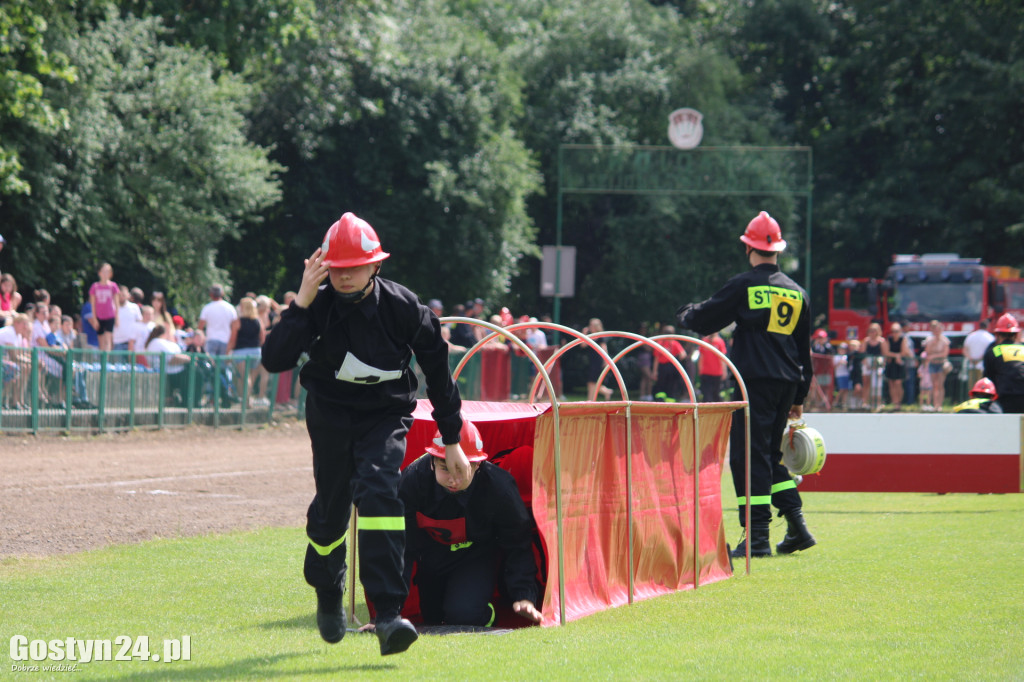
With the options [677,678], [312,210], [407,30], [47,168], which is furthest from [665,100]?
[677,678]

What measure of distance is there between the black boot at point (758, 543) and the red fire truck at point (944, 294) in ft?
82.2

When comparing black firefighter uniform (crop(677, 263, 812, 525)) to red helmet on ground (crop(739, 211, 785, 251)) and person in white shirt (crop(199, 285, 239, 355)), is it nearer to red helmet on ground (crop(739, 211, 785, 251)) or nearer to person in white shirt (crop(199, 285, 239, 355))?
red helmet on ground (crop(739, 211, 785, 251))

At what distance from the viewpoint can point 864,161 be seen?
49781 mm

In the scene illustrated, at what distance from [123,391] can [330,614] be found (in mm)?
13297

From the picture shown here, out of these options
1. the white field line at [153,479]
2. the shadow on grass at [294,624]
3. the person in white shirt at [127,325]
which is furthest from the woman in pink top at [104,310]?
the shadow on grass at [294,624]

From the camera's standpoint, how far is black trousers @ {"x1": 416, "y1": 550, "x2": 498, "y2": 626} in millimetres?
6668

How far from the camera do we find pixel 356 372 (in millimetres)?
5516

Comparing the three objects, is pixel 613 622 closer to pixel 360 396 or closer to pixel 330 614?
pixel 330 614

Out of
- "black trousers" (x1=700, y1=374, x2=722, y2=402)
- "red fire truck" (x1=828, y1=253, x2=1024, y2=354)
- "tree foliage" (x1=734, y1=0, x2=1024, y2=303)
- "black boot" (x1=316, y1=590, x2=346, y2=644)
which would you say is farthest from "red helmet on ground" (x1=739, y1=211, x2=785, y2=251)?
"tree foliage" (x1=734, y1=0, x2=1024, y2=303)

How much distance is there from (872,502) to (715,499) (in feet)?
17.4

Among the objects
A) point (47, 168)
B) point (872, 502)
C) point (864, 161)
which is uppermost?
point (864, 161)

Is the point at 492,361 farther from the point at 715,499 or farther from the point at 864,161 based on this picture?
the point at 864,161

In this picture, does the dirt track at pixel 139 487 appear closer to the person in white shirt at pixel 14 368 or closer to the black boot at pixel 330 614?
the person in white shirt at pixel 14 368

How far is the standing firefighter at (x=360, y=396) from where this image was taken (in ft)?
17.9
